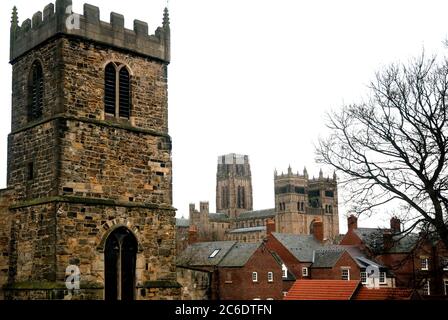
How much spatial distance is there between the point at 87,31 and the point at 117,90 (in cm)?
223

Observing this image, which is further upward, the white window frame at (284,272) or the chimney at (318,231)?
the chimney at (318,231)

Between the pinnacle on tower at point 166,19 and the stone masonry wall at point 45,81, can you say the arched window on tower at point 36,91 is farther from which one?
the pinnacle on tower at point 166,19

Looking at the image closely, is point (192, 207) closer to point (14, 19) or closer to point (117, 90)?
point (14, 19)

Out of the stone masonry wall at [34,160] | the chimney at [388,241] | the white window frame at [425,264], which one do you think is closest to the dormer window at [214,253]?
the white window frame at [425,264]

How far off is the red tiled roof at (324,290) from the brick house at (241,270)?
47.6 ft

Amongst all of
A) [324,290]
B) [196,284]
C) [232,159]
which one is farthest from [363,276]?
[232,159]

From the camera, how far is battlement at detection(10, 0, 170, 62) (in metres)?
19.7

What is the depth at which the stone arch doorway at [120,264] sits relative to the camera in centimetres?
1978

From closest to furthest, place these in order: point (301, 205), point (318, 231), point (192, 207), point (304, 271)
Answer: point (304, 271) < point (318, 231) < point (301, 205) < point (192, 207)

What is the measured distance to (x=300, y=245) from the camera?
63.5 meters
